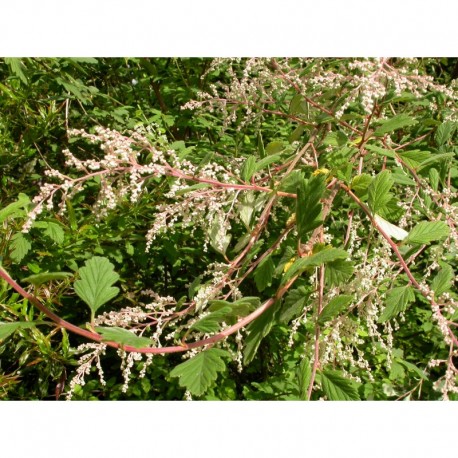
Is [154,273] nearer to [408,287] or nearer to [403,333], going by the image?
[403,333]

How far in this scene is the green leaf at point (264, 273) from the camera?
1.21 metres

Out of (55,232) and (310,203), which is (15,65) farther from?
(310,203)

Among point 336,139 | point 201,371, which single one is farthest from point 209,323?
point 336,139

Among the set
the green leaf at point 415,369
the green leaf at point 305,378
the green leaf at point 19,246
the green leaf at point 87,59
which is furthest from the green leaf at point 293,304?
the green leaf at point 87,59

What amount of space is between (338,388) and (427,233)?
0.38 meters

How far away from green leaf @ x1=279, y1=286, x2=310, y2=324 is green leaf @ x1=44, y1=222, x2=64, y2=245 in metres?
0.72

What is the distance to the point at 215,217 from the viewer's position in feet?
4.32

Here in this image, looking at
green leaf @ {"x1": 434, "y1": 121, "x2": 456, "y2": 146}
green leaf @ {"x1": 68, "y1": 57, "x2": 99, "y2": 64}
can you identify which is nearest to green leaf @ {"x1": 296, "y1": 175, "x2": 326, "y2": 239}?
green leaf @ {"x1": 434, "y1": 121, "x2": 456, "y2": 146}

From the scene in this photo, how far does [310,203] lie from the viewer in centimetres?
103

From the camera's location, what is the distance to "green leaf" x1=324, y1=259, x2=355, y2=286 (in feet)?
3.33

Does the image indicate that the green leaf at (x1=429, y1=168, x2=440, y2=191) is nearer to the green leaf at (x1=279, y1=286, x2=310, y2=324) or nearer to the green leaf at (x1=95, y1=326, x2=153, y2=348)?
the green leaf at (x1=279, y1=286, x2=310, y2=324)

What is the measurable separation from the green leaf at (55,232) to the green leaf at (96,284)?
562mm

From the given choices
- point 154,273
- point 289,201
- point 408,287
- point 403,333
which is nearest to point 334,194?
point 289,201

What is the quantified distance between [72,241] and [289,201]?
73 cm
